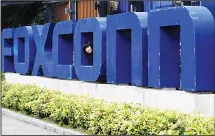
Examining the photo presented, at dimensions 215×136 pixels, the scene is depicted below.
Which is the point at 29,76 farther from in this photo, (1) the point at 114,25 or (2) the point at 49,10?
(2) the point at 49,10

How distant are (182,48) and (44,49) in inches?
277

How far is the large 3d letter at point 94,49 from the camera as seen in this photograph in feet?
42.2

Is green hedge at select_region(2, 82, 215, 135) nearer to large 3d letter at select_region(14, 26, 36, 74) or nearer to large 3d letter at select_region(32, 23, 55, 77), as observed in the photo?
large 3d letter at select_region(32, 23, 55, 77)

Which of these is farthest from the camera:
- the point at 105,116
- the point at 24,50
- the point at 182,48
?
the point at 24,50

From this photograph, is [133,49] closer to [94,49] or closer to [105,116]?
[94,49]

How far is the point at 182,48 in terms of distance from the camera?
9898 millimetres

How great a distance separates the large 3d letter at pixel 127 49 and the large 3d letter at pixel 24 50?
5.18m

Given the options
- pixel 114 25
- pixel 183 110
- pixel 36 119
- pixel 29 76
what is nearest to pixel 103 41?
pixel 114 25

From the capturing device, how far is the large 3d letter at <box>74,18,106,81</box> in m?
12.9

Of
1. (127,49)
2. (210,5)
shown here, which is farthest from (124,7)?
(210,5)

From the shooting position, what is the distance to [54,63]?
15.6 meters

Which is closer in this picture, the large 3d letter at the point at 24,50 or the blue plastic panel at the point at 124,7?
the large 3d letter at the point at 24,50

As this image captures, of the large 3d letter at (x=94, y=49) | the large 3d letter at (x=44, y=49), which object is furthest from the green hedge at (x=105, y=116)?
the large 3d letter at (x=44, y=49)

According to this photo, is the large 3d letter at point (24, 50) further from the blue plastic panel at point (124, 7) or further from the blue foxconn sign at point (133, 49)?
the blue plastic panel at point (124, 7)
